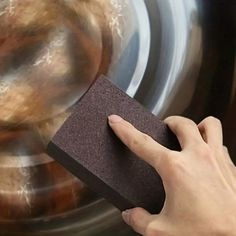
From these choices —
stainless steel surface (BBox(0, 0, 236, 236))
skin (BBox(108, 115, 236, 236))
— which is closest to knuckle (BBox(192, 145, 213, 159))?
skin (BBox(108, 115, 236, 236))

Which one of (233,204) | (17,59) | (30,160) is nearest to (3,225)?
(30,160)

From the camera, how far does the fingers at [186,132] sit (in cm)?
49

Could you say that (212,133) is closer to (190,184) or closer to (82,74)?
(190,184)

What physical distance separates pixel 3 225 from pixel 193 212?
0.27 meters

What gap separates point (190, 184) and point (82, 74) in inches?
9.5

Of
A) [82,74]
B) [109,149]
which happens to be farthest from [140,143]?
[82,74]

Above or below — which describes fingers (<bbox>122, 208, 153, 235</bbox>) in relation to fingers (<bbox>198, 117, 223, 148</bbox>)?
below

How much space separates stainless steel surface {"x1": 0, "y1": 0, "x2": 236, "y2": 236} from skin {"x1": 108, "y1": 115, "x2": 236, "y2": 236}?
16 cm

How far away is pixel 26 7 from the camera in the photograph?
63 centimetres

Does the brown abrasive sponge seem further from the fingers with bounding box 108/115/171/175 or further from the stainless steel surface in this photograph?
the stainless steel surface

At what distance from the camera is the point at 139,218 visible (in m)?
0.50

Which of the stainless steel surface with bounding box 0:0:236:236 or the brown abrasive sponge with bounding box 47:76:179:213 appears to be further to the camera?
the stainless steel surface with bounding box 0:0:236:236

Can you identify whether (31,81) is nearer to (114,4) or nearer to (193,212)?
(114,4)

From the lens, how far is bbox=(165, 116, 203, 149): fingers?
0.49 meters
